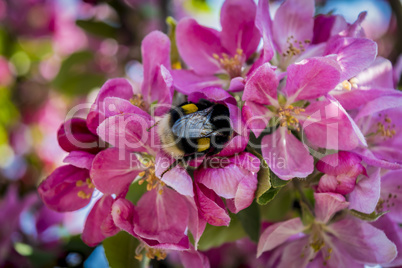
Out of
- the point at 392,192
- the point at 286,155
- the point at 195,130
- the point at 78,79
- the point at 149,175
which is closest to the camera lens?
the point at 195,130

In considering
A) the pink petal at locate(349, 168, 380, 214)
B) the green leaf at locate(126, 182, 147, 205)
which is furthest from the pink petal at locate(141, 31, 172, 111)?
the pink petal at locate(349, 168, 380, 214)

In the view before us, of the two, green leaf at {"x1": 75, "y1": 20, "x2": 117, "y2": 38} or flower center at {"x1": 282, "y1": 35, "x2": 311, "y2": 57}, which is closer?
flower center at {"x1": 282, "y1": 35, "x2": 311, "y2": 57}

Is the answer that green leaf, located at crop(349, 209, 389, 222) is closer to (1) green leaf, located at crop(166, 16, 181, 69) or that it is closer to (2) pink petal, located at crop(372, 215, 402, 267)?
(2) pink petal, located at crop(372, 215, 402, 267)

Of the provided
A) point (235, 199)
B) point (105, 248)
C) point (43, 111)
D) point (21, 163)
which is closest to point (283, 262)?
point (235, 199)

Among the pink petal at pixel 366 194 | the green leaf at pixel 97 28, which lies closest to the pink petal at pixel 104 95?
the pink petal at pixel 366 194

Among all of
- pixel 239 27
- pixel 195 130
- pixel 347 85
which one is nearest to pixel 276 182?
pixel 195 130

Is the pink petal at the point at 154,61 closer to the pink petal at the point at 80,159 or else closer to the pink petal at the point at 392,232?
the pink petal at the point at 80,159

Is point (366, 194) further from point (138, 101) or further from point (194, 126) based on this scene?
point (138, 101)
